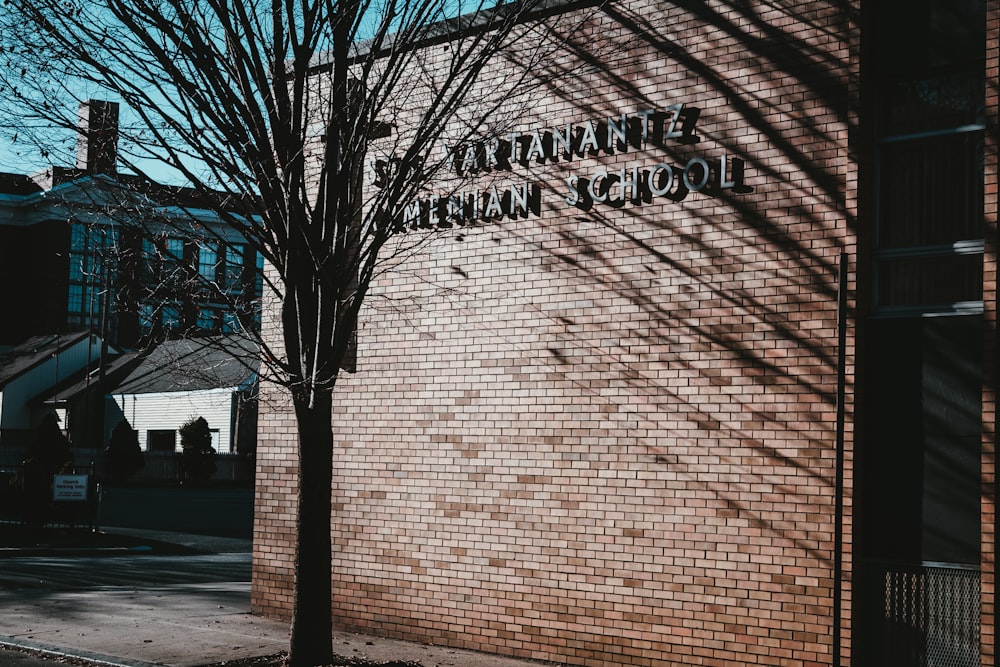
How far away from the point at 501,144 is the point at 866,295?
14.0 ft

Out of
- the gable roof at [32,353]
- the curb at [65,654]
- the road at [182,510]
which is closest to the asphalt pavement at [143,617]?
the curb at [65,654]

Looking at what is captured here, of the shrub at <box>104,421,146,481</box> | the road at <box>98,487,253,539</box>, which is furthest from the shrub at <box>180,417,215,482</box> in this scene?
the shrub at <box>104,421,146,481</box>

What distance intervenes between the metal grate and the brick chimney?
7.39 metres

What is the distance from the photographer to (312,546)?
10102 millimetres

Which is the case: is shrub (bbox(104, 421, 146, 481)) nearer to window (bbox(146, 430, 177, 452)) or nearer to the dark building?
window (bbox(146, 430, 177, 452))

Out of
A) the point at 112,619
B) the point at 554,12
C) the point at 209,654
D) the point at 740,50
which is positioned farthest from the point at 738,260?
the point at 112,619

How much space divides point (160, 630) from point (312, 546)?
10.2 feet

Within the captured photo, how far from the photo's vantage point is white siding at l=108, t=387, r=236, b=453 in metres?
54.9

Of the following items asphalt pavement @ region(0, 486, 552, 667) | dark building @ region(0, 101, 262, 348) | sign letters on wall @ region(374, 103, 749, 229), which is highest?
sign letters on wall @ region(374, 103, 749, 229)

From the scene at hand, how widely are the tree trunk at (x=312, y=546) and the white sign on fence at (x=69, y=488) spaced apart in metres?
17.4

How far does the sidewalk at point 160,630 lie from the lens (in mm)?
10805

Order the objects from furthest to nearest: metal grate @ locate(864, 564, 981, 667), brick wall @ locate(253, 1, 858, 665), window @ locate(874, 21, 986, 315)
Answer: brick wall @ locate(253, 1, 858, 665) → window @ locate(874, 21, 986, 315) → metal grate @ locate(864, 564, 981, 667)

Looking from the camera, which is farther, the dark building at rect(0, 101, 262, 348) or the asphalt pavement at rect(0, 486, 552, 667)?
the asphalt pavement at rect(0, 486, 552, 667)

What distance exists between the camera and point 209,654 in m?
10.8
